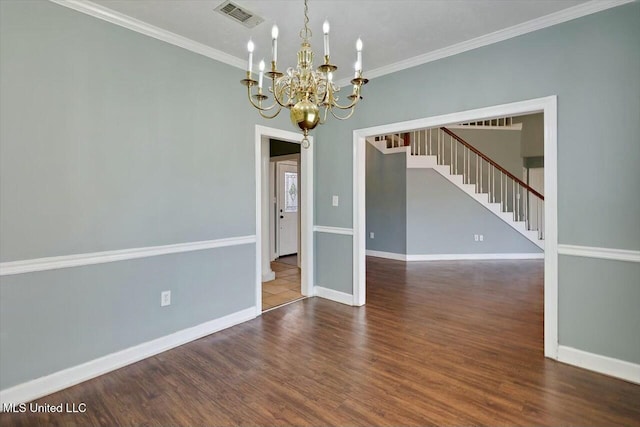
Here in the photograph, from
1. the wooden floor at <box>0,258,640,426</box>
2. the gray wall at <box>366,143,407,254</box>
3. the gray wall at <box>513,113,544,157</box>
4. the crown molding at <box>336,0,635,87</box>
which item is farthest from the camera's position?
the gray wall at <box>513,113,544,157</box>

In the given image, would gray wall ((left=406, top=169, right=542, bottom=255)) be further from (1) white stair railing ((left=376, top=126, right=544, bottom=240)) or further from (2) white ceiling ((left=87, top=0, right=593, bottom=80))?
(2) white ceiling ((left=87, top=0, right=593, bottom=80))

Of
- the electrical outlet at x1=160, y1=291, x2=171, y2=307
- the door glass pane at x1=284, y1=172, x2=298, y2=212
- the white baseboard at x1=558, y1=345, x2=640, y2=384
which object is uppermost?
the door glass pane at x1=284, y1=172, x2=298, y2=212

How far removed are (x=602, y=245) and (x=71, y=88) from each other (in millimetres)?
4041

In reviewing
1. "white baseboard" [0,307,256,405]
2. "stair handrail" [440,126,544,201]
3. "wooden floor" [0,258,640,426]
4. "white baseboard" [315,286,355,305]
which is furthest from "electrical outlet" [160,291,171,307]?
"stair handrail" [440,126,544,201]

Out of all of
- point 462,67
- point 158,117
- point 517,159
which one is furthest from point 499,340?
point 517,159

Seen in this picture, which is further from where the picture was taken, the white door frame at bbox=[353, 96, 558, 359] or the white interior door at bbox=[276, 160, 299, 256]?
the white interior door at bbox=[276, 160, 299, 256]

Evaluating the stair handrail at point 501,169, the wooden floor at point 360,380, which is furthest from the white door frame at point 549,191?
the stair handrail at point 501,169

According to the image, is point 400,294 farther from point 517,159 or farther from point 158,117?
point 517,159

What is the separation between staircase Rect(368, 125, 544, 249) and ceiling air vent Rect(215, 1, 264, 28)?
15.3ft

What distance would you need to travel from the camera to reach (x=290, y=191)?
7.43 metres

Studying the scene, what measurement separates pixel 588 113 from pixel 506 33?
3.15 ft

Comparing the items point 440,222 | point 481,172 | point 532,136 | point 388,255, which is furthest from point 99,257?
point 532,136

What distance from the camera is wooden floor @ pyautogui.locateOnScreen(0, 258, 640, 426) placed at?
6.42ft

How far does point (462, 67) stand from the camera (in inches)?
122
